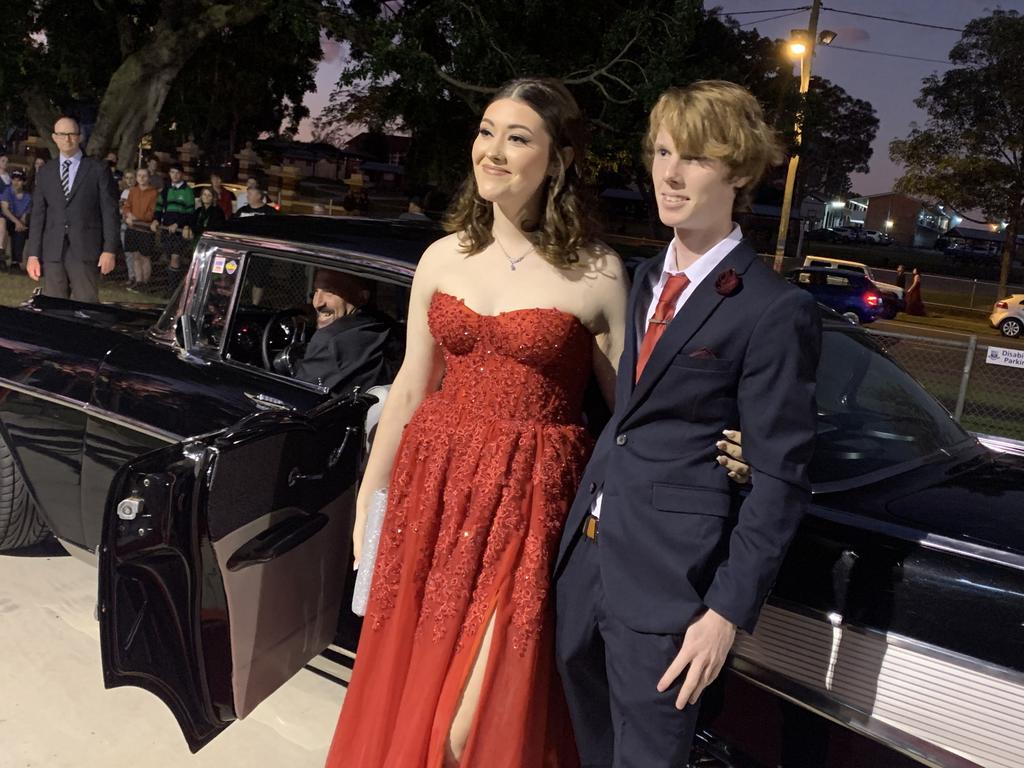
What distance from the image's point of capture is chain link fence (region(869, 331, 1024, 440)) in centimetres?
912

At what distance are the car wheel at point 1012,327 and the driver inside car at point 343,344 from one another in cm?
2231

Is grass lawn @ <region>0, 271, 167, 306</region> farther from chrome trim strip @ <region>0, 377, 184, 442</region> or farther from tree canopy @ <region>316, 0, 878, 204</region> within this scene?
chrome trim strip @ <region>0, 377, 184, 442</region>

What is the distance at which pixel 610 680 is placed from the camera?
6.32 feet

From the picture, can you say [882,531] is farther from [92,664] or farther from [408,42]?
[408,42]

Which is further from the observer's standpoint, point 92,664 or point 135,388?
point 92,664

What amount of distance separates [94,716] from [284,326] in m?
1.63

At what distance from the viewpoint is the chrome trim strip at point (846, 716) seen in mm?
1866

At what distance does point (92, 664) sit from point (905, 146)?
30.7 m

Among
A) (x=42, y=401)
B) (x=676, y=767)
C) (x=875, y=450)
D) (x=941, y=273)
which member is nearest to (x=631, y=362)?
(x=676, y=767)

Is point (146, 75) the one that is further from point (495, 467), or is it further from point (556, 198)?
point (495, 467)

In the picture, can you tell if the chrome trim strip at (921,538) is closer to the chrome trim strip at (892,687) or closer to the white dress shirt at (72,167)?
the chrome trim strip at (892,687)

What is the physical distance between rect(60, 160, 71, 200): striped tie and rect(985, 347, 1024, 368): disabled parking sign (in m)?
7.74

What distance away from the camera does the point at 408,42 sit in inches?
511

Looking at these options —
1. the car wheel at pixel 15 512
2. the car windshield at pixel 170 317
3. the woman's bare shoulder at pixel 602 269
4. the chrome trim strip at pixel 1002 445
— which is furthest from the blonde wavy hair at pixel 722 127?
the car wheel at pixel 15 512
